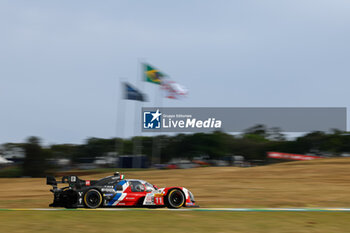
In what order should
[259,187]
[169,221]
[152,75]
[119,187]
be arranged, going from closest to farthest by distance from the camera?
[169,221]
[119,187]
[259,187]
[152,75]

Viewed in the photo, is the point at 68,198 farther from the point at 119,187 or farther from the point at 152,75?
the point at 152,75

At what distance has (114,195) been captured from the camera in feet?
49.9

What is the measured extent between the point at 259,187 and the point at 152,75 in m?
25.4

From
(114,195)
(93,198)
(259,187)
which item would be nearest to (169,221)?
(114,195)

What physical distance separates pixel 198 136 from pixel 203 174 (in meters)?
50.7

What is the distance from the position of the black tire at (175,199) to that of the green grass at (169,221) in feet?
2.60

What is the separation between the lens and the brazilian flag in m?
49.0

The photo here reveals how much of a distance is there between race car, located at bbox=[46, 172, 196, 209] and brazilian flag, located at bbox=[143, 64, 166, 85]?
3399 centimetres

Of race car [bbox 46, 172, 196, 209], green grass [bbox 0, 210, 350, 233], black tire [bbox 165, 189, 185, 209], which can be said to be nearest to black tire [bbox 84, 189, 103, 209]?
race car [bbox 46, 172, 196, 209]

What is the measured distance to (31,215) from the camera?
13594 mm

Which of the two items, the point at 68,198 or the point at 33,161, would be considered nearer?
the point at 68,198

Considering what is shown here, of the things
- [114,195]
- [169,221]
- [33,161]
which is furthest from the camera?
[33,161]

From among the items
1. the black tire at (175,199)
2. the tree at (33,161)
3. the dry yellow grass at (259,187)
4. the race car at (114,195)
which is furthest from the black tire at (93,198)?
the tree at (33,161)

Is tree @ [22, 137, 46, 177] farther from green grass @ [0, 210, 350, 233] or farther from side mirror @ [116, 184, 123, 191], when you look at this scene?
side mirror @ [116, 184, 123, 191]
